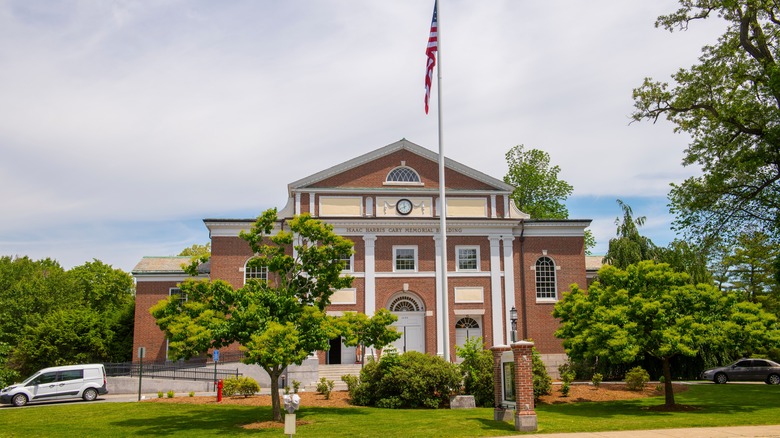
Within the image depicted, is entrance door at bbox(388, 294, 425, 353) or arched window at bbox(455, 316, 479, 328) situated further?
arched window at bbox(455, 316, 479, 328)

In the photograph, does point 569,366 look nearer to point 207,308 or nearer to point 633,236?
point 633,236

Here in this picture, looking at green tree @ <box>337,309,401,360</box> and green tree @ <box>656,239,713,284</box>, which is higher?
green tree @ <box>656,239,713,284</box>

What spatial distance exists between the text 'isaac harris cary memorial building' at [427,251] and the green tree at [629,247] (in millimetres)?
4025

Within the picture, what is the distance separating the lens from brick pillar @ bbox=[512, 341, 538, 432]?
1719cm

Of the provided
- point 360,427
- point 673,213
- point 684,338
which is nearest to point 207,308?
point 360,427

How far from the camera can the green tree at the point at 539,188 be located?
55531 mm

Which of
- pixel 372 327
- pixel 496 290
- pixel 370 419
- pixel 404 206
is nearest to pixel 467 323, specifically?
pixel 496 290

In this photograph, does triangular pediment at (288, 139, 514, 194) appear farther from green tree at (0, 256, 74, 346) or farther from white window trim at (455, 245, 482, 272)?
green tree at (0, 256, 74, 346)

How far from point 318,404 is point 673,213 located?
17327mm

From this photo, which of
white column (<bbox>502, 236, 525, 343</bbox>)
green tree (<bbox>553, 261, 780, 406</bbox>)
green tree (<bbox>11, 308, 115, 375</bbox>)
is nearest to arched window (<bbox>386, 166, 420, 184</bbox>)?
white column (<bbox>502, 236, 525, 343</bbox>)

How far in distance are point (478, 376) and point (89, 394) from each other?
1789cm

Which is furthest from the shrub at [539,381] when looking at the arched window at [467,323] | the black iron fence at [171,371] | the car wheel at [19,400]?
the car wheel at [19,400]

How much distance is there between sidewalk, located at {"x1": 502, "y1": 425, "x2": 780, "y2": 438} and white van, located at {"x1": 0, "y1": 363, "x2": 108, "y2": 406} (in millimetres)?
Result: 21636

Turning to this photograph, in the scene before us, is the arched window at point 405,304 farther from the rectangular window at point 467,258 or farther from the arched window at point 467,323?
the rectangular window at point 467,258
